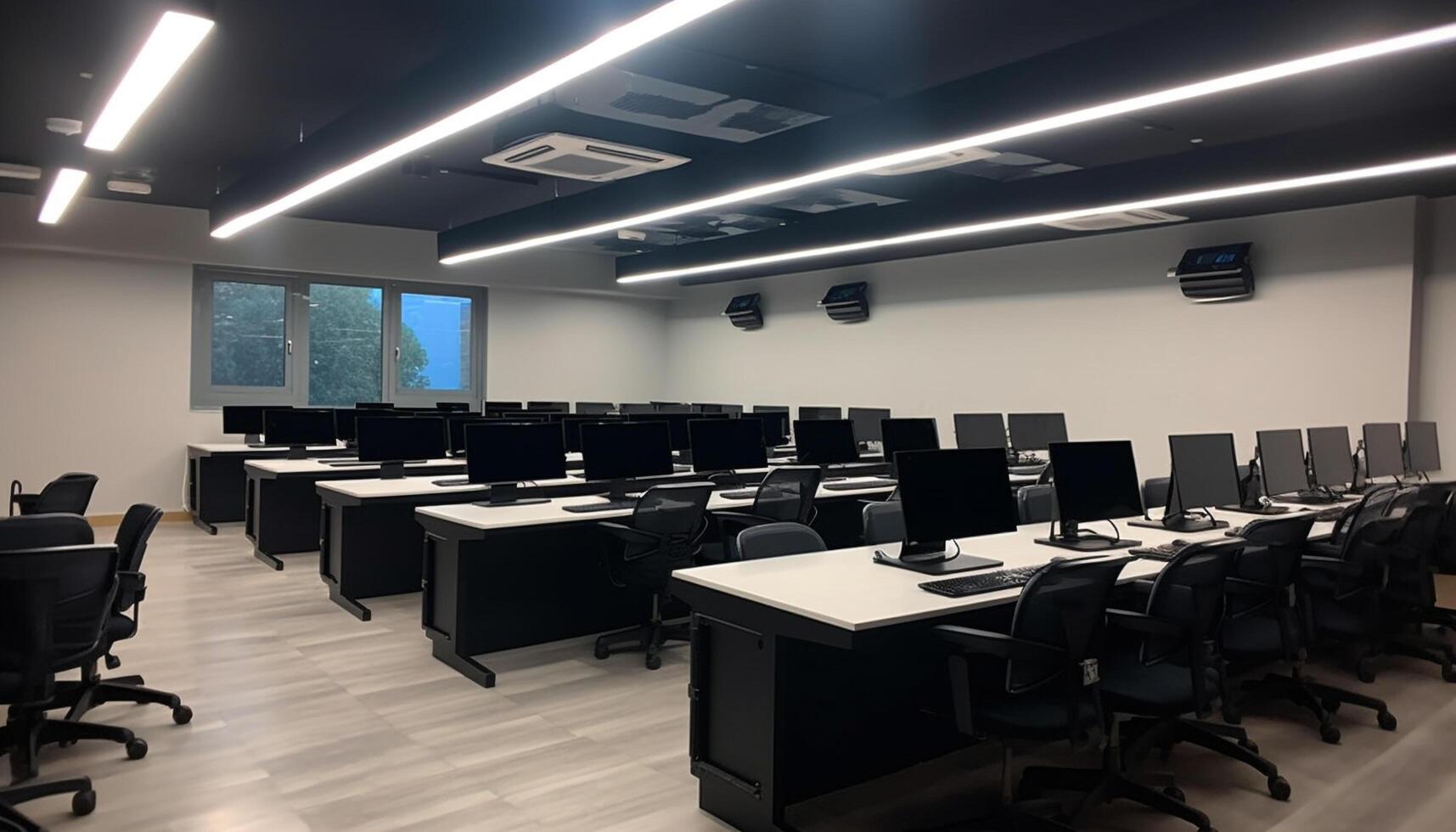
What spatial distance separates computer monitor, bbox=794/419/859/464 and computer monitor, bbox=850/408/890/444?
Result: 2211 millimetres

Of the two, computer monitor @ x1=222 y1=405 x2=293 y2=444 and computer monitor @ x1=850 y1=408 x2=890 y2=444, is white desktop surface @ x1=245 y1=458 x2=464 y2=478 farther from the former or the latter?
computer monitor @ x1=850 y1=408 x2=890 y2=444

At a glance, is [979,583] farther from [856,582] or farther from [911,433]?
[911,433]

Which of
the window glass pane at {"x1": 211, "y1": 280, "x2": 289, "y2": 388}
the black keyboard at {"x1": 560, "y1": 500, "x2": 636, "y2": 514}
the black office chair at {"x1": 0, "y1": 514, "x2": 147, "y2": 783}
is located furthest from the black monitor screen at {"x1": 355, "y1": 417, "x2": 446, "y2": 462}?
the window glass pane at {"x1": 211, "y1": 280, "x2": 289, "y2": 388}

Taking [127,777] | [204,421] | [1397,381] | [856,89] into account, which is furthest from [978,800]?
[204,421]

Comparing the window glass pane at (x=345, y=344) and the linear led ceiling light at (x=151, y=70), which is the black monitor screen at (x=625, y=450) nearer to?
the linear led ceiling light at (x=151, y=70)

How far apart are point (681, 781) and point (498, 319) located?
9.59 metres

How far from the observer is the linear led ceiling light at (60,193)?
660cm

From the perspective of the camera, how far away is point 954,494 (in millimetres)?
3457

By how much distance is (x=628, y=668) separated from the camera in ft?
15.4

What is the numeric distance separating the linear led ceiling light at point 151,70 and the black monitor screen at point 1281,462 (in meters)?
5.54

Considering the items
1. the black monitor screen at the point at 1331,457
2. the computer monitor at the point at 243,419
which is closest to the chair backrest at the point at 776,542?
the black monitor screen at the point at 1331,457

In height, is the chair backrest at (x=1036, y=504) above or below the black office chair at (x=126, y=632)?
above

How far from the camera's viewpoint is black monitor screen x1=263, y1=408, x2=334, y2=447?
7.92m

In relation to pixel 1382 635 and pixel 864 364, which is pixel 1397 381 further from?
pixel 864 364
